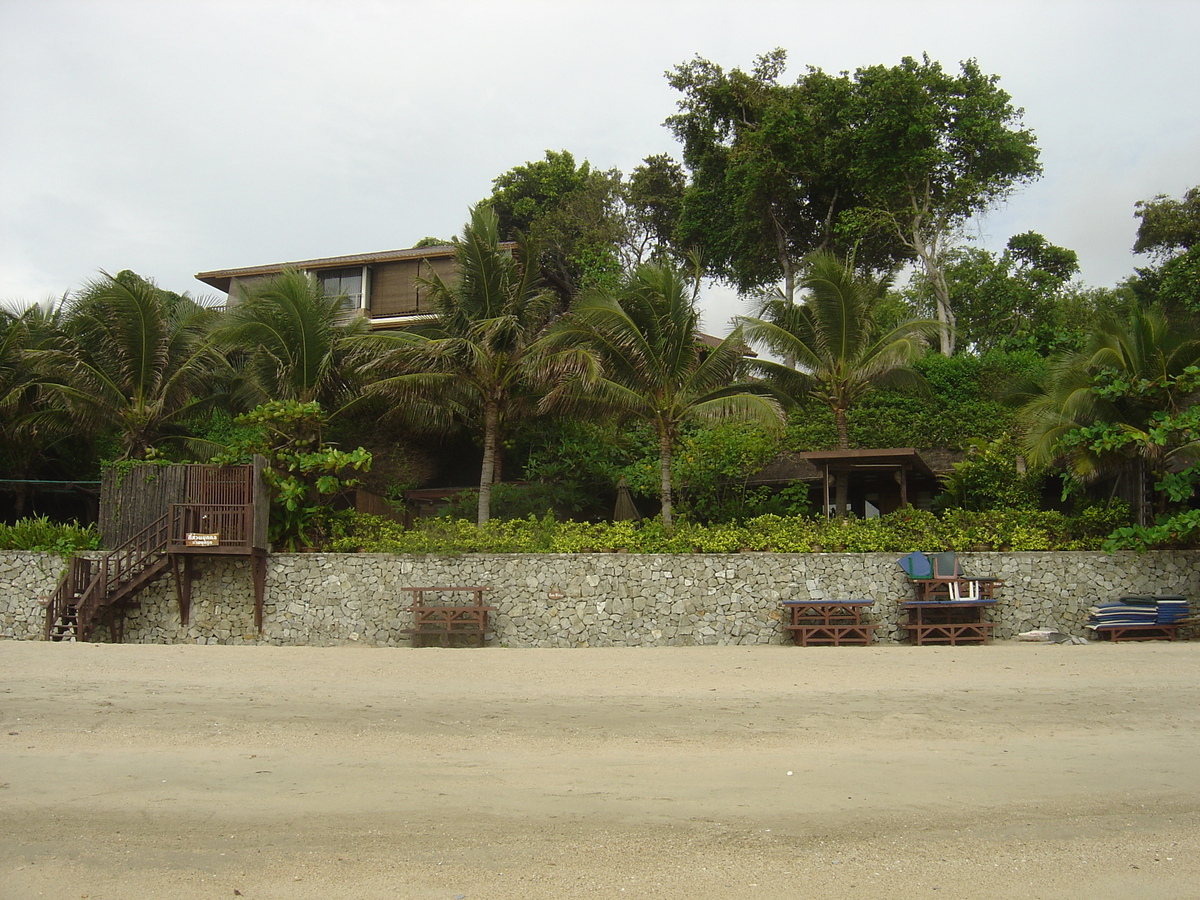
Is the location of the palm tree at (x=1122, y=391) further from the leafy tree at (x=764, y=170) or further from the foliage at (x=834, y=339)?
the leafy tree at (x=764, y=170)

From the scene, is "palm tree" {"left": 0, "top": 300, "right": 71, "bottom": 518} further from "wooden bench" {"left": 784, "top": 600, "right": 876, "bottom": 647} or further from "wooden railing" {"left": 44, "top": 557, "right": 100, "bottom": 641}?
"wooden bench" {"left": 784, "top": 600, "right": 876, "bottom": 647}

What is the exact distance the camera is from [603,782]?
28.8 ft

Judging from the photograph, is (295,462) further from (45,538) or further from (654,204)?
(654,204)

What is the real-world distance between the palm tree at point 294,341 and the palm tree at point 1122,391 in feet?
46.5

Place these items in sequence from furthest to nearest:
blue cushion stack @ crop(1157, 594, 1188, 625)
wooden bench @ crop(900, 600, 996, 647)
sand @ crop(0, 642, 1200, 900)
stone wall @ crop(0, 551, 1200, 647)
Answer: stone wall @ crop(0, 551, 1200, 647) → wooden bench @ crop(900, 600, 996, 647) → blue cushion stack @ crop(1157, 594, 1188, 625) → sand @ crop(0, 642, 1200, 900)

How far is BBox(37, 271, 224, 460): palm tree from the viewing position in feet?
71.3

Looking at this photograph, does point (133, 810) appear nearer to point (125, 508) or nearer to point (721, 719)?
point (721, 719)

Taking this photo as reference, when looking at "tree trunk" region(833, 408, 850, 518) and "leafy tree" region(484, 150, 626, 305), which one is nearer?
"tree trunk" region(833, 408, 850, 518)

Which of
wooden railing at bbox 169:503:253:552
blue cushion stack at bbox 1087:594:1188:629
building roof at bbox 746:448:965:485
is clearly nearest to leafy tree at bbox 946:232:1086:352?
building roof at bbox 746:448:965:485

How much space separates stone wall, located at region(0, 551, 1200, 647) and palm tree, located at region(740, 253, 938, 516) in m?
3.71

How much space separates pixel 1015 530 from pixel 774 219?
18040 mm

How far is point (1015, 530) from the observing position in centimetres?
1806

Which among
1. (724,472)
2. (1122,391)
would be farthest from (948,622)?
(724,472)

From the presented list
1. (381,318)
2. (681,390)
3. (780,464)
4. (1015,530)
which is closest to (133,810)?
(681,390)
